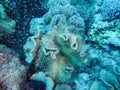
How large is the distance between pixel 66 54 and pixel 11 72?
0.63 metres

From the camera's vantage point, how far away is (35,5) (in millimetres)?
3570

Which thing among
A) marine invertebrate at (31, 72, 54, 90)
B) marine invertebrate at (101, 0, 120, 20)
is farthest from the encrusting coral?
marine invertebrate at (101, 0, 120, 20)

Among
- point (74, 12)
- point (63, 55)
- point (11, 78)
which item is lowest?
point (11, 78)

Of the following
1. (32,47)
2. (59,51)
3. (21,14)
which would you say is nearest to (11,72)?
(32,47)

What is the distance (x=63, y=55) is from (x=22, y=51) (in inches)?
24.1

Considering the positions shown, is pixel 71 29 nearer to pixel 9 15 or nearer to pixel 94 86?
pixel 94 86

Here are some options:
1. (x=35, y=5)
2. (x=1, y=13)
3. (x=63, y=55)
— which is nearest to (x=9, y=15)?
(x=1, y=13)

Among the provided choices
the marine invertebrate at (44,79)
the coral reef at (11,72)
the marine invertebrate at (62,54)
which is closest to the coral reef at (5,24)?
the coral reef at (11,72)

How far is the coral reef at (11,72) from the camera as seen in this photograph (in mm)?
2455

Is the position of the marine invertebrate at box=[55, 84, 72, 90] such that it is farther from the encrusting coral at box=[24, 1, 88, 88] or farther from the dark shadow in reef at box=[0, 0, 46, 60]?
the dark shadow in reef at box=[0, 0, 46, 60]

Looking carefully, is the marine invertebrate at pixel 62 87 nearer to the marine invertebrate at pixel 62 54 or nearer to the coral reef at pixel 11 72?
the marine invertebrate at pixel 62 54

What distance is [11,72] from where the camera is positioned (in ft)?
8.32

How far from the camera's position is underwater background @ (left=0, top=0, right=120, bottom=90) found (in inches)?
100

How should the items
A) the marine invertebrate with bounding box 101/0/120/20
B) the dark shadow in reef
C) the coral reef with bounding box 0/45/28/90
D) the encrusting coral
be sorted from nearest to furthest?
the coral reef with bounding box 0/45/28/90, the encrusting coral, the marine invertebrate with bounding box 101/0/120/20, the dark shadow in reef
